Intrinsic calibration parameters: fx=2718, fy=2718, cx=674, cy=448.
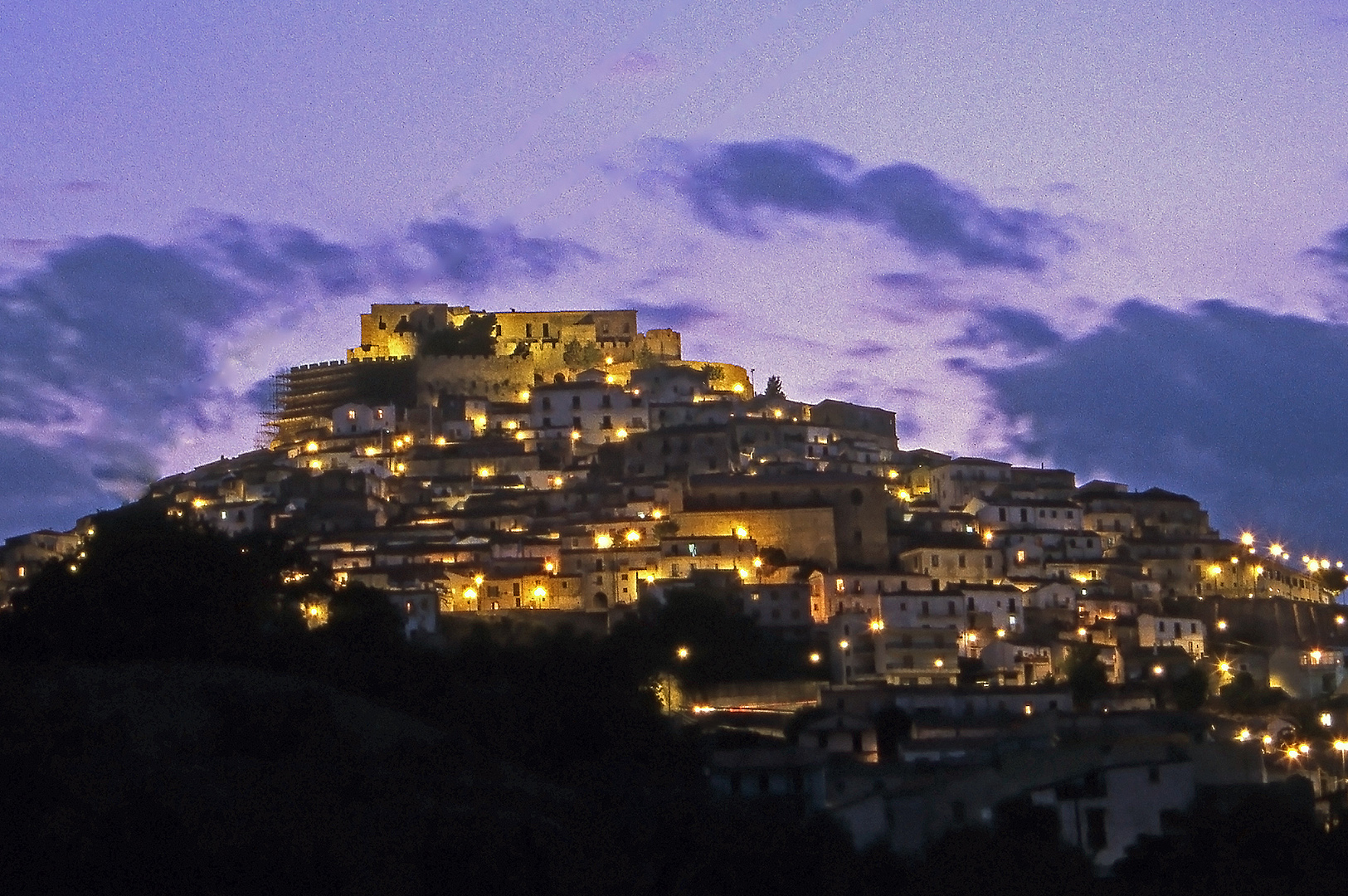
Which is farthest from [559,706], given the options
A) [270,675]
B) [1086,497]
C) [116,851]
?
[1086,497]

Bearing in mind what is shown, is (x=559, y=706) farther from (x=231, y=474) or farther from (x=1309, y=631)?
(x=231, y=474)

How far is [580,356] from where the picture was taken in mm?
76500

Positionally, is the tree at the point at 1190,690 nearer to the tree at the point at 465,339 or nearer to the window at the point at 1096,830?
the window at the point at 1096,830

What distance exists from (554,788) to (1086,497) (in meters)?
32.7

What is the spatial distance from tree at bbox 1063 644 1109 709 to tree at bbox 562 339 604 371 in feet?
86.4

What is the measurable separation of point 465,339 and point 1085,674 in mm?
30614

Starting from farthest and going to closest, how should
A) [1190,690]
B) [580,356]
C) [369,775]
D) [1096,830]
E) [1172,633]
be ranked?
[580,356] → [1172,633] → [1190,690] → [1096,830] → [369,775]

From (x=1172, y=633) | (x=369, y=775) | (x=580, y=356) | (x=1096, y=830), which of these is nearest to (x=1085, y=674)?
(x=1172, y=633)

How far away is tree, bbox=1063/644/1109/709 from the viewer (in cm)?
4875

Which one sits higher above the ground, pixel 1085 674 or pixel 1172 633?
pixel 1172 633

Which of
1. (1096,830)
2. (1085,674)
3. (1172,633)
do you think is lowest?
(1096,830)

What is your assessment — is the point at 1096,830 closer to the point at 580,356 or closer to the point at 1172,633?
the point at 1172,633

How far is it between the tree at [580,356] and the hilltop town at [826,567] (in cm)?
16

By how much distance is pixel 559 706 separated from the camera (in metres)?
40.3
